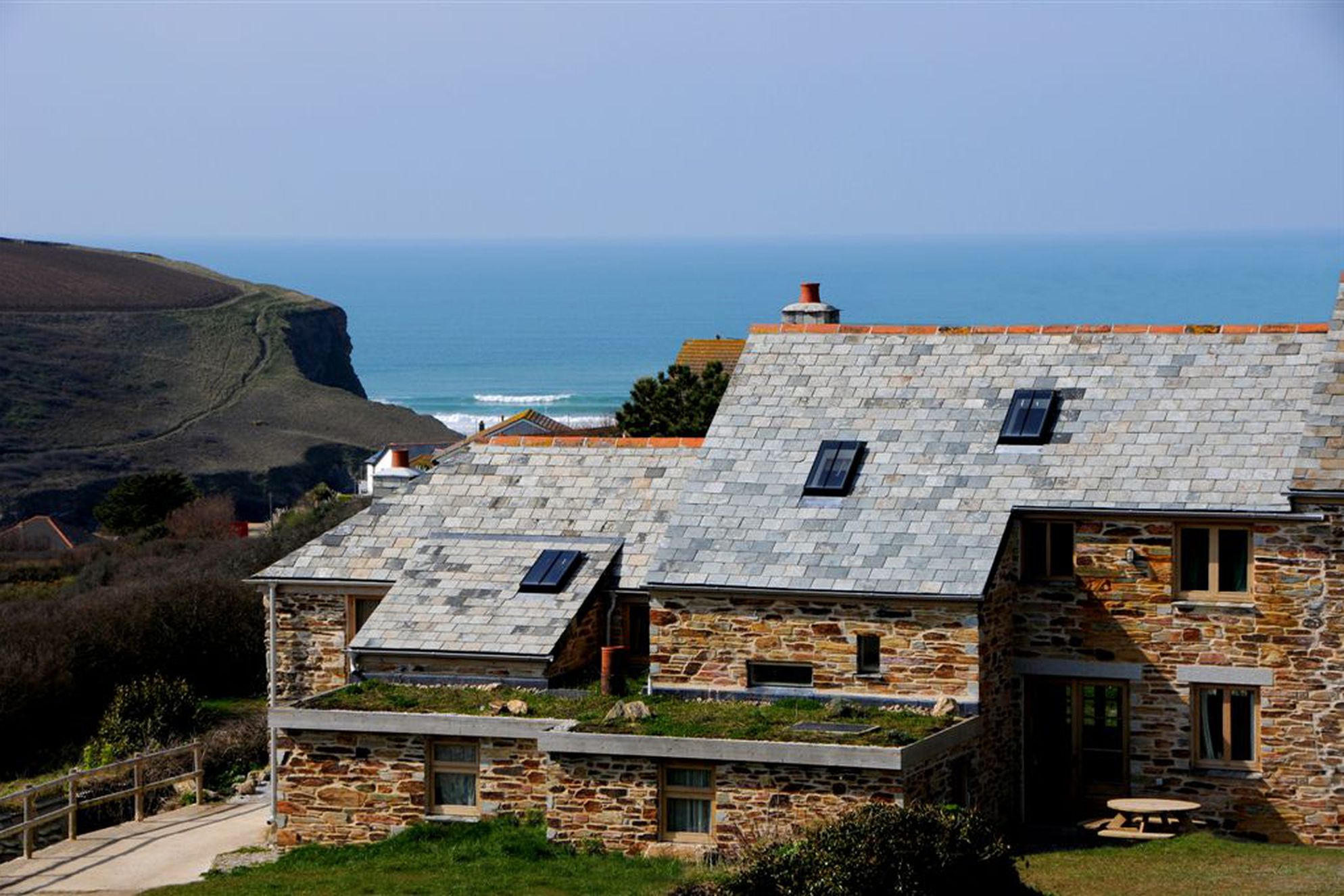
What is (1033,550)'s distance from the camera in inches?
1092

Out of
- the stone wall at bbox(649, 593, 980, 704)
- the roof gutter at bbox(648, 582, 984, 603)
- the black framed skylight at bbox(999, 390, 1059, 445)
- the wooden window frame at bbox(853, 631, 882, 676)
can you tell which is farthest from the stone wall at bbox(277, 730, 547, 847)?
the black framed skylight at bbox(999, 390, 1059, 445)

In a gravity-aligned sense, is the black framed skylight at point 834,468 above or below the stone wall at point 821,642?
above

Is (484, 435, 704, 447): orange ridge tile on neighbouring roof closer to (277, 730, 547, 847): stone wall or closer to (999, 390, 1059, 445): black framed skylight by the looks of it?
(999, 390, 1059, 445): black framed skylight

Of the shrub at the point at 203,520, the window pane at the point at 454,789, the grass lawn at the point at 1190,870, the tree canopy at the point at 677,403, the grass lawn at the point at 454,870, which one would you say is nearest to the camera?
the grass lawn at the point at 1190,870

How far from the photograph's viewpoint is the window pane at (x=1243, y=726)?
26.7 m

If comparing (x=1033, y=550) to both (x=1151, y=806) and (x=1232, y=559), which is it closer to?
(x=1232, y=559)

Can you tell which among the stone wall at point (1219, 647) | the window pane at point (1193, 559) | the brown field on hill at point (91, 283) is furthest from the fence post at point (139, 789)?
the brown field on hill at point (91, 283)

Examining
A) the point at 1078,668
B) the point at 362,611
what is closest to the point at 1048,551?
the point at 1078,668

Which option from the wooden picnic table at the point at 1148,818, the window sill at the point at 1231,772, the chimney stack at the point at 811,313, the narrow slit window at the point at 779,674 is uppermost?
the chimney stack at the point at 811,313

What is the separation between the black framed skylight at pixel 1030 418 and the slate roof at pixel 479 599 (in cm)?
562

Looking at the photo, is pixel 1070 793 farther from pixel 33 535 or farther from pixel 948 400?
pixel 33 535

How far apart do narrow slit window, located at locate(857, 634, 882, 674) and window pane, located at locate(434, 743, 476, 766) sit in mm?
4860

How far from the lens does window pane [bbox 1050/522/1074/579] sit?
90.3 feet

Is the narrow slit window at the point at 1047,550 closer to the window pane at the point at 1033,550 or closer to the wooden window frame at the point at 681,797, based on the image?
the window pane at the point at 1033,550
